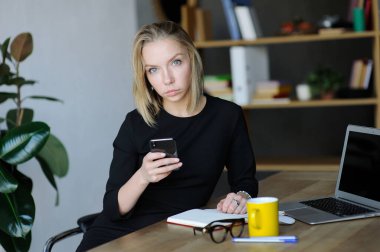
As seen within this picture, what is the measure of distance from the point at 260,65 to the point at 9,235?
8.00 feet

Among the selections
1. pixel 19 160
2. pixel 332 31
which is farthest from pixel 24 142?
pixel 332 31

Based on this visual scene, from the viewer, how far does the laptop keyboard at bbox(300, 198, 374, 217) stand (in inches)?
77.7

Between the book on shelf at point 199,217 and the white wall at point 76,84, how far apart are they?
1.71m

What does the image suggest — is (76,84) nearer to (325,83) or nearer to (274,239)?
(325,83)

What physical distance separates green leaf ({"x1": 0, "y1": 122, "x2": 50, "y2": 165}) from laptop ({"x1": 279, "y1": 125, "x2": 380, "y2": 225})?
3.31ft

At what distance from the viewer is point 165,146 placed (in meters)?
1.91

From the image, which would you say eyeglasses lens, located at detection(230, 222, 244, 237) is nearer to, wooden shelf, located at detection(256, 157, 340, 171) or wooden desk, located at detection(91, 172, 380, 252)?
wooden desk, located at detection(91, 172, 380, 252)

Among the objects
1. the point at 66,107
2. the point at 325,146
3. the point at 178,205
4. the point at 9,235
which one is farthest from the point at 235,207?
the point at 325,146

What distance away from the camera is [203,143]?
230cm

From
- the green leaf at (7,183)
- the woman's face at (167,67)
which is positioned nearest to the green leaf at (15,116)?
the green leaf at (7,183)

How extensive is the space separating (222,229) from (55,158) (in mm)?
1456

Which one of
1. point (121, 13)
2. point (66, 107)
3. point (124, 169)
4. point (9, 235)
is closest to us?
point (124, 169)

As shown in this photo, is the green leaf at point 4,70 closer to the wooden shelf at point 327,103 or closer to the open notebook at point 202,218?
the open notebook at point 202,218

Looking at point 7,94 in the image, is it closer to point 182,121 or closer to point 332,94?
point 182,121
